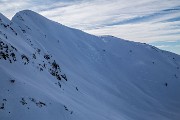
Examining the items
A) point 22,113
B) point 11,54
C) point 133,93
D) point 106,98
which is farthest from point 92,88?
point 22,113

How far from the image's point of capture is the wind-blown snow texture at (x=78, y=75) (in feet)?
56.5

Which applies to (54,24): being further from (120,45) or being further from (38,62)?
(38,62)

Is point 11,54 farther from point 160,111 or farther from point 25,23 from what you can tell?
point 160,111

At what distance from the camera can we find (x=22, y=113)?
15.0 m

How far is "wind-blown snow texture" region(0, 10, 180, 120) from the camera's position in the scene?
17.2 metres

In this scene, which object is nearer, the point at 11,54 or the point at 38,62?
the point at 11,54

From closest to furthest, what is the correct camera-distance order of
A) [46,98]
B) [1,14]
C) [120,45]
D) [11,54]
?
[46,98] < [11,54] < [1,14] < [120,45]

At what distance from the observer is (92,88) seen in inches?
1319

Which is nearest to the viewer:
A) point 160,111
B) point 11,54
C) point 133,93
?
point 11,54

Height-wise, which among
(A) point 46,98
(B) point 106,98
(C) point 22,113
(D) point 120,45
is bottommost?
(C) point 22,113

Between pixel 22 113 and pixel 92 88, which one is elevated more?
pixel 92 88

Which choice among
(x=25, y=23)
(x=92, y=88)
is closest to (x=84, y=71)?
(x=92, y=88)

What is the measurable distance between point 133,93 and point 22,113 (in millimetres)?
26809

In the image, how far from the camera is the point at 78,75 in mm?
35062
